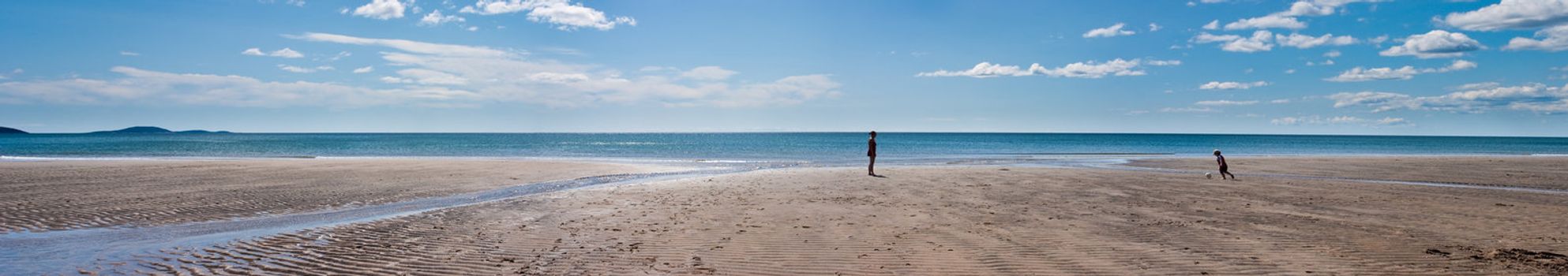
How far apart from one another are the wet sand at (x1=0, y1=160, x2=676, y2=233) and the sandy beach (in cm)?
419

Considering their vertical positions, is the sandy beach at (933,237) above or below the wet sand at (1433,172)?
below

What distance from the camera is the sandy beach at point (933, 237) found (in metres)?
8.71

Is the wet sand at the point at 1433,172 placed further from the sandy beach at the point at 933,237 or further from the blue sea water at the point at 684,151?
the blue sea water at the point at 684,151

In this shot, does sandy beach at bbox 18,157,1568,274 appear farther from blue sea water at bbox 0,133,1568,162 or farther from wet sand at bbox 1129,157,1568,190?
blue sea water at bbox 0,133,1568,162

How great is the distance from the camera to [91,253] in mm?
9703

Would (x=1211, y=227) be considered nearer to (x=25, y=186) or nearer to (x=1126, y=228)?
(x=1126, y=228)

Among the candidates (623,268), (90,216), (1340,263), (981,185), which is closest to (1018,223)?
(1340,263)

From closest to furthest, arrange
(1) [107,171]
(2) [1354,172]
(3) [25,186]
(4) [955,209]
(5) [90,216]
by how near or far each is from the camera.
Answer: (5) [90,216] → (4) [955,209] → (3) [25,186] → (1) [107,171] → (2) [1354,172]

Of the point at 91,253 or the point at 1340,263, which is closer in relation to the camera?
the point at 1340,263

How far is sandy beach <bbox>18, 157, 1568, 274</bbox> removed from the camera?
8.71 metres

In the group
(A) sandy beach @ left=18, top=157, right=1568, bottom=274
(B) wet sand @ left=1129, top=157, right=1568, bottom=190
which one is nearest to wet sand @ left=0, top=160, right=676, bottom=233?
(A) sandy beach @ left=18, top=157, right=1568, bottom=274

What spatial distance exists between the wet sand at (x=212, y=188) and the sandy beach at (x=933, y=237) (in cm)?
419

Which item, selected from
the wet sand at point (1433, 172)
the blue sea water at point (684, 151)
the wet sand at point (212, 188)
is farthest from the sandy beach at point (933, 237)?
the blue sea water at point (684, 151)

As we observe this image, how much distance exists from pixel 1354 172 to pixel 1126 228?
2342 centimetres
